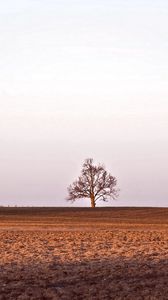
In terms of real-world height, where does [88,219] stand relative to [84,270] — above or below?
above

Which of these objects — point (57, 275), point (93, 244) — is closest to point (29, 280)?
point (57, 275)

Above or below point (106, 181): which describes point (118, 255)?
below

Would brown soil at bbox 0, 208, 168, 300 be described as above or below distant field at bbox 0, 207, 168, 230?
below

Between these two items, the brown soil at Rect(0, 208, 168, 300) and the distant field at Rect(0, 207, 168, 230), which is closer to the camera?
the brown soil at Rect(0, 208, 168, 300)

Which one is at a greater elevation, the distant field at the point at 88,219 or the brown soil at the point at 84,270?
the distant field at the point at 88,219

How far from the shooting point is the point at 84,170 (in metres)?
98.6

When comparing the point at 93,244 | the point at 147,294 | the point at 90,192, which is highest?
the point at 90,192

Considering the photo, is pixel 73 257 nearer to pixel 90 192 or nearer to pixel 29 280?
pixel 29 280

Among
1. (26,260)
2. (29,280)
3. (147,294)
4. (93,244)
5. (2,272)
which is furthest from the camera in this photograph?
(93,244)

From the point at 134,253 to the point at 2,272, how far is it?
5.84 m

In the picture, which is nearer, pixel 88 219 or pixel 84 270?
pixel 84 270

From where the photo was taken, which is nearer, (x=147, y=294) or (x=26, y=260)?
(x=147, y=294)

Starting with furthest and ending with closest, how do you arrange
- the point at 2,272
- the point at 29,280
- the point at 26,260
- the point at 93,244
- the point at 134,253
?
the point at 93,244
the point at 134,253
the point at 26,260
the point at 2,272
the point at 29,280

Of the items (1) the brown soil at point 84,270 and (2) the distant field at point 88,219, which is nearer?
(1) the brown soil at point 84,270
